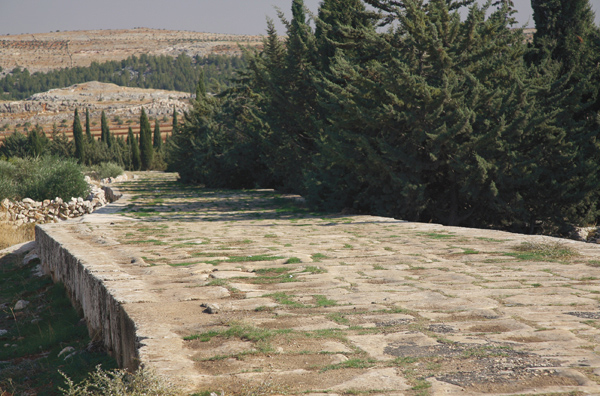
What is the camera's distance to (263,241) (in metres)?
7.81

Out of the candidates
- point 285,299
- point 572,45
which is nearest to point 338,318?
point 285,299

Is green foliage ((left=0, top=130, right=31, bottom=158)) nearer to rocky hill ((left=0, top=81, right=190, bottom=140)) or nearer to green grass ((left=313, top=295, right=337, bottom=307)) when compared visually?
rocky hill ((left=0, top=81, right=190, bottom=140))

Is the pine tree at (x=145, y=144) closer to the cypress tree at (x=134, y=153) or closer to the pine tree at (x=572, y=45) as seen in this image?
the cypress tree at (x=134, y=153)

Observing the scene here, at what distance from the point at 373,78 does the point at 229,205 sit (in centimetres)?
620

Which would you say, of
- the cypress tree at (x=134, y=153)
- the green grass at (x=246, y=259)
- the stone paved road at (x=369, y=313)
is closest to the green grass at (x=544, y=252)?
the stone paved road at (x=369, y=313)

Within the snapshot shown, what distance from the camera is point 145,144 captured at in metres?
64.8

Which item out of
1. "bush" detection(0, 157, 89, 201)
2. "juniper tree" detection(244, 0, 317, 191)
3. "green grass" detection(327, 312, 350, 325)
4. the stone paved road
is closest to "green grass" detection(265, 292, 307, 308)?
the stone paved road

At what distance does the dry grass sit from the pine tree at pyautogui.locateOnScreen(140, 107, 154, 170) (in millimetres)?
50644

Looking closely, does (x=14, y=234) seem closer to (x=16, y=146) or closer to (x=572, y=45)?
(x=572, y=45)

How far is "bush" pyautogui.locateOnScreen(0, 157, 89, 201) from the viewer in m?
17.1

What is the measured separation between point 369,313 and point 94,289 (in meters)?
2.60

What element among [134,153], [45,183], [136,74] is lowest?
[134,153]

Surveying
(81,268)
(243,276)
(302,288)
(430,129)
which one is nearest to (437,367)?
(302,288)

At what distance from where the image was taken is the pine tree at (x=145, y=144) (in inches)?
2504
